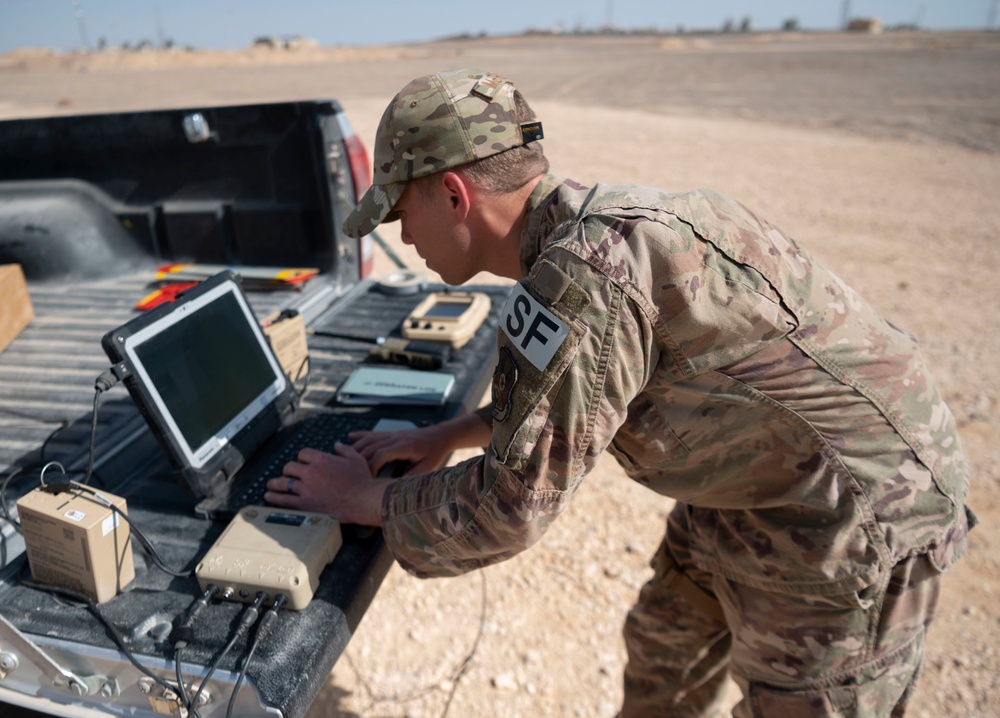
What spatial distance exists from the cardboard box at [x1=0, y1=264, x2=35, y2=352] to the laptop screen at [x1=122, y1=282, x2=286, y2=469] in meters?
1.47

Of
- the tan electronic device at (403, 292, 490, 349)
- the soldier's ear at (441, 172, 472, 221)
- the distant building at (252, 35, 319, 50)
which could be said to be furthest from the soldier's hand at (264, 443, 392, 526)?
the distant building at (252, 35, 319, 50)

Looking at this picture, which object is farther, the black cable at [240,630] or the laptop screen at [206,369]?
the laptop screen at [206,369]

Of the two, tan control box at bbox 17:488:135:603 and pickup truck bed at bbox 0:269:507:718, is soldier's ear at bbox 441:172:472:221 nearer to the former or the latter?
pickup truck bed at bbox 0:269:507:718

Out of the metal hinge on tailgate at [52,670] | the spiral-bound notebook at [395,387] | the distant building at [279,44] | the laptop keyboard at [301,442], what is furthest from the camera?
the distant building at [279,44]

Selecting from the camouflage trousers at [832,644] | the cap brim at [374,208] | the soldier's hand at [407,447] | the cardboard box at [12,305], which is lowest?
the camouflage trousers at [832,644]

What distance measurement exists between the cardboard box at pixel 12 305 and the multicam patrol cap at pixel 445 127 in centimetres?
207

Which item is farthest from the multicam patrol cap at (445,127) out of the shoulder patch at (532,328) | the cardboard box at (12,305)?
the cardboard box at (12,305)

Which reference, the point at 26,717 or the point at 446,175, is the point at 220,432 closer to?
the point at 26,717

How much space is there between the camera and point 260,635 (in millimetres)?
1325

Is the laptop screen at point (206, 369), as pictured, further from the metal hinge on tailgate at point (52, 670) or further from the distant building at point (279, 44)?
the distant building at point (279, 44)

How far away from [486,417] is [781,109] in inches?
662

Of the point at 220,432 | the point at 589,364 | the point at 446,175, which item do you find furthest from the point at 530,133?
the point at 220,432

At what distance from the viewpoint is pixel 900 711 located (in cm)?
171

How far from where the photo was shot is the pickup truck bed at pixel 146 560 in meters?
1.31
